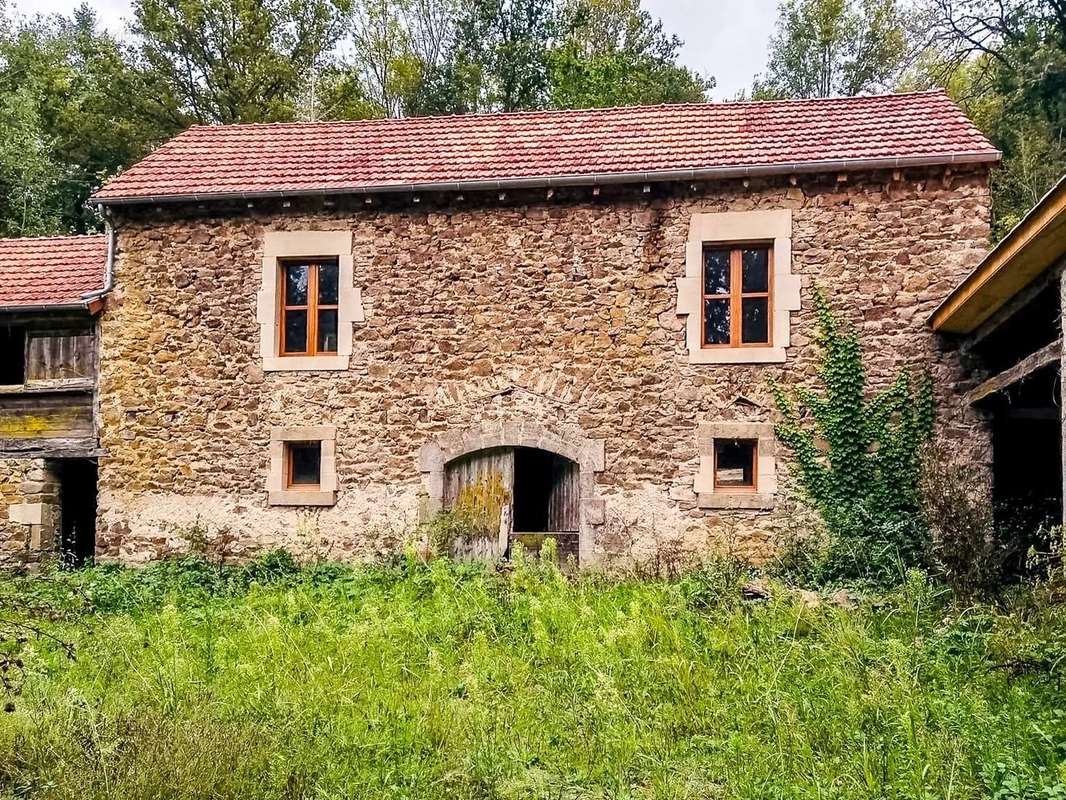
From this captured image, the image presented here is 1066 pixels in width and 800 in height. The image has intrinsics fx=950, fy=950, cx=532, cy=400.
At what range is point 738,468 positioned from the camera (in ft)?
34.1

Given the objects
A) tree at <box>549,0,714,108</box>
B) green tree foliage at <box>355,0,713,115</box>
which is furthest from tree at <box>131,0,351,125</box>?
tree at <box>549,0,714,108</box>

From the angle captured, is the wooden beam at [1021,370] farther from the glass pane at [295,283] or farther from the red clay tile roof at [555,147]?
the glass pane at [295,283]

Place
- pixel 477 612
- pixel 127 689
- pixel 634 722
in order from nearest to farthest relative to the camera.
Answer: pixel 634 722
pixel 127 689
pixel 477 612

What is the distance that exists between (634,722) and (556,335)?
19.2ft

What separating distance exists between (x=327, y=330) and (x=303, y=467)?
1.65 metres

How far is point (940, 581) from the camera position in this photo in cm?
891

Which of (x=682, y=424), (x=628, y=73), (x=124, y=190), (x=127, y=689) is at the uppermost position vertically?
(x=628, y=73)

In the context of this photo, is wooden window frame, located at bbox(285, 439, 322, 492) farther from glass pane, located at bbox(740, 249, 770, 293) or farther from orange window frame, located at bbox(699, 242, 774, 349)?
glass pane, located at bbox(740, 249, 770, 293)

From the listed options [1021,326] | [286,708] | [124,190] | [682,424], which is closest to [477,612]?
[286,708]

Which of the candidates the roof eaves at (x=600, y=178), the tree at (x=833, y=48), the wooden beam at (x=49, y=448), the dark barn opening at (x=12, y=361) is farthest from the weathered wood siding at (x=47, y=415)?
the tree at (x=833, y=48)

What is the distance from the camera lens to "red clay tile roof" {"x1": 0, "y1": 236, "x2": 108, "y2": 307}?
38.6 feet

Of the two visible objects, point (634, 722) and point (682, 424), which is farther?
point (682, 424)

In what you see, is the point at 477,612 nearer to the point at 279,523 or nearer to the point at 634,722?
the point at 634,722

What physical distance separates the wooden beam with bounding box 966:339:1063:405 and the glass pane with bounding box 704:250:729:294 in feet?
9.19
